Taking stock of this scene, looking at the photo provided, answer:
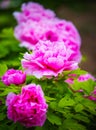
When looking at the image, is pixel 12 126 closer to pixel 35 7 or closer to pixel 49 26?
pixel 49 26

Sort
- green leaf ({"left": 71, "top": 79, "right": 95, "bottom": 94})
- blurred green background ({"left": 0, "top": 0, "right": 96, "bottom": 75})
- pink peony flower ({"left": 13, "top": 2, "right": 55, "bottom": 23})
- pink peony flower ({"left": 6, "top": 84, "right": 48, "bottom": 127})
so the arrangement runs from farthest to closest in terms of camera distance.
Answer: blurred green background ({"left": 0, "top": 0, "right": 96, "bottom": 75})
pink peony flower ({"left": 13, "top": 2, "right": 55, "bottom": 23})
green leaf ({"left": 71, "top": 79, "right": 95, "bottom": 94})
pink peony flower ({"left": 6, "top": 84, "right": 48, "bottom": 127})

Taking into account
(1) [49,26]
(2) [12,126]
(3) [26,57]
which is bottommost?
(2) [12,126]

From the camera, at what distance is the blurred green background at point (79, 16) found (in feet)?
21.0

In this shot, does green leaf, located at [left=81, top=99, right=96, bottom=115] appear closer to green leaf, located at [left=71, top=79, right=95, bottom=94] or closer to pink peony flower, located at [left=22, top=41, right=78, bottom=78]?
green leaf, located at [left=71, top=79, right=95, bottom=94]

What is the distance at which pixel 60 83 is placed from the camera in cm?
209

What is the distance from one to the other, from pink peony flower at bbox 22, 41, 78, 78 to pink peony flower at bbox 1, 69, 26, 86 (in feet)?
0.17

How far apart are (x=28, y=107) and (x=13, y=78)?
24cm

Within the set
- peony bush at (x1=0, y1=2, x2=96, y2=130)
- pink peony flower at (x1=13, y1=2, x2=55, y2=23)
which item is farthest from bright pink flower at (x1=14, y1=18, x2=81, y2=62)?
peony bush at (x1=0, y1=2, x2=96, y2=130)

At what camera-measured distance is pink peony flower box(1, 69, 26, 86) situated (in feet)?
6.50

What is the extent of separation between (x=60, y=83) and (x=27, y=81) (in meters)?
0.17

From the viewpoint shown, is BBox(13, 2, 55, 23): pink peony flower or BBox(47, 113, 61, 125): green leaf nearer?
BBox(47, 113, 61, 125): green leaf

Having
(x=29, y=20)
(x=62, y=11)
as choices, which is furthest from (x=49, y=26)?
(x=62, y=11)

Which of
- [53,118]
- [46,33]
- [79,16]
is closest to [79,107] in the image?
[53,118]

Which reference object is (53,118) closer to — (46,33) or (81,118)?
(81,118)
